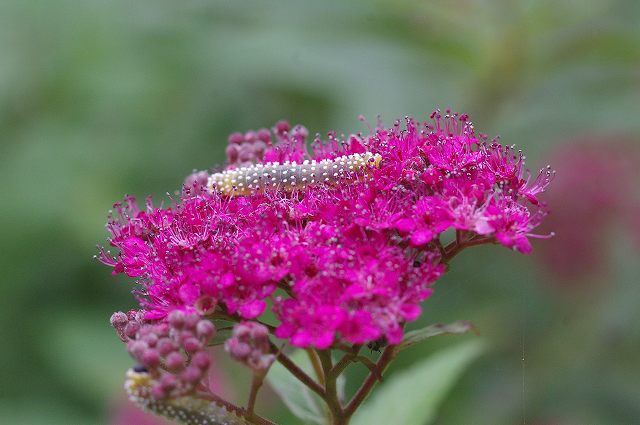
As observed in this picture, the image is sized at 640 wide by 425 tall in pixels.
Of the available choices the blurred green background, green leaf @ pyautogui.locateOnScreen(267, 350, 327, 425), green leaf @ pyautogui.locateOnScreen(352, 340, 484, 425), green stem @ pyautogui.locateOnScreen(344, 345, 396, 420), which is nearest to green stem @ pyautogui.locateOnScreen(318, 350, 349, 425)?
green stem @ pyautogui.locateOnScreen(344, 345, 396, 420)

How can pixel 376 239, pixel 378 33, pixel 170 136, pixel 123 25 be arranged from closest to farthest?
pixel 376 239, pixel 378 33, pixel 170 136, pixel 123 25

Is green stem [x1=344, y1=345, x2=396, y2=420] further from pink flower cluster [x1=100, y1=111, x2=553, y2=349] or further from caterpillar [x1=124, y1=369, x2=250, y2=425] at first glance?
caterpillar [x1=124, y1=369, x2=250, y2=425]

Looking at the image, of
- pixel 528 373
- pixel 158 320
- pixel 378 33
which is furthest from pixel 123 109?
pixel 158 320

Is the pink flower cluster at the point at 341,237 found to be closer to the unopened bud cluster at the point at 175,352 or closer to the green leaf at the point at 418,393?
the unopened bud cluster at the point at 175,352

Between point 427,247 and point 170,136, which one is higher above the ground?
point 170,136

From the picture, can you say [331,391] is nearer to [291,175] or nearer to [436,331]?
[436,331]

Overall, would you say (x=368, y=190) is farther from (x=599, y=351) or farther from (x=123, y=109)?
(x=123, y=109)

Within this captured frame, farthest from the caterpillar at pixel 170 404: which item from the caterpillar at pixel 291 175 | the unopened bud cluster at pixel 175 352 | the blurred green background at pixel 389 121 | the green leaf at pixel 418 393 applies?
the blurred green background at pixel 389 121
